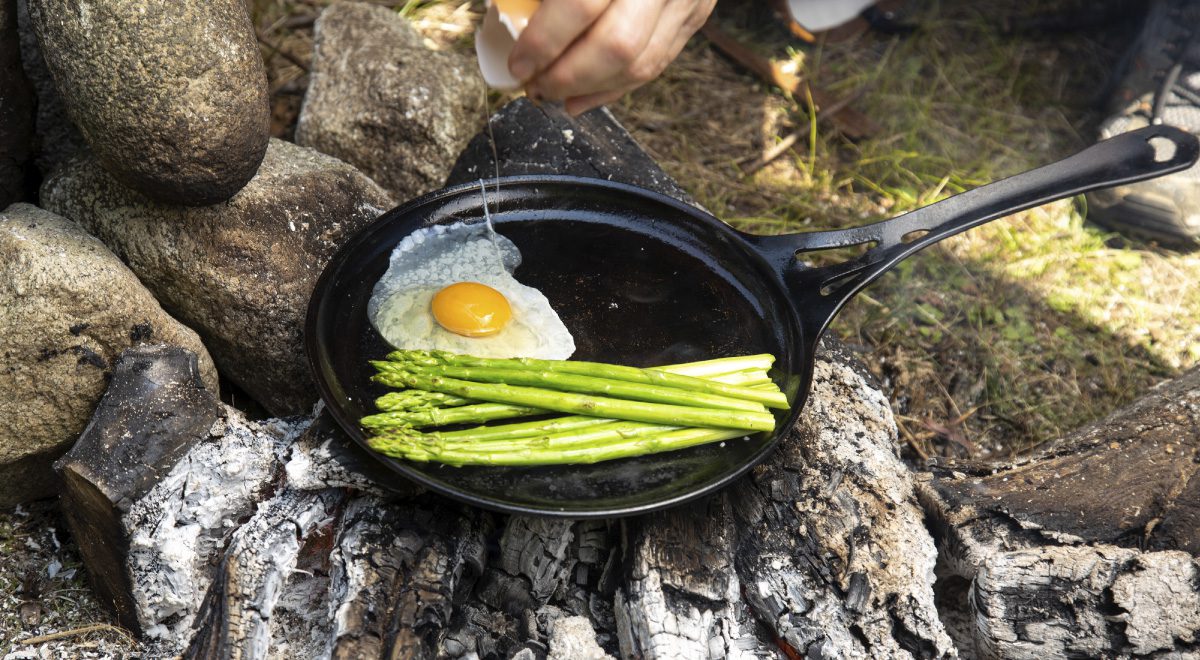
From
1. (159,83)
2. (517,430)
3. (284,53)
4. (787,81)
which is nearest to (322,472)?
(517,430)

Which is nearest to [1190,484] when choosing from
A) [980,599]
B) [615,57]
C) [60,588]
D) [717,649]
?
[980,599]

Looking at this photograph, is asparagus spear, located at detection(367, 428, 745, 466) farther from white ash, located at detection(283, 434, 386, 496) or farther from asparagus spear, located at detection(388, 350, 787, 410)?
white ash, located at detection(283, 434, 386, 496)

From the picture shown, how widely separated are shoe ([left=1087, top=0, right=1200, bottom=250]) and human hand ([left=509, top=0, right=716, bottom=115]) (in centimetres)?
394

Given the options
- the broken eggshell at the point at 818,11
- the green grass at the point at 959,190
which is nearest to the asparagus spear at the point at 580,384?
the green grass at the point at 959,190

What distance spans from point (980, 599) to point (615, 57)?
2214 mm

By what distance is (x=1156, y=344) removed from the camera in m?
5.08

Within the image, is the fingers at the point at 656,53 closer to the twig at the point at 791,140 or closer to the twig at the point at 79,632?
the twig at the point at 79,632

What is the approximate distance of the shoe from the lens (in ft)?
18.2

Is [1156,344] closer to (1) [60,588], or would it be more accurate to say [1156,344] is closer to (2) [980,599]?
(2) [980,599]

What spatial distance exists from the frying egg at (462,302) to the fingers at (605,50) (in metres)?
0.89

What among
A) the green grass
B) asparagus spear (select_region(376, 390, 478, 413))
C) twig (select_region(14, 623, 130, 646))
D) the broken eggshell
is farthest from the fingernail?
the broken eggshell

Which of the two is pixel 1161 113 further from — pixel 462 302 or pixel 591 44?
pixel 462 302

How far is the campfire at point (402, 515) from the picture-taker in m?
2.93

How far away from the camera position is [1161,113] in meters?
5.83
